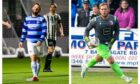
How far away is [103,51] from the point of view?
3.73 metres

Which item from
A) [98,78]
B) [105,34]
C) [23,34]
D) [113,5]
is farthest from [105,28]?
[23,34]

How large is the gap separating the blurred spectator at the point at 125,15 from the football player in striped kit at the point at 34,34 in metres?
0.89

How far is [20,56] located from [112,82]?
1.15 m

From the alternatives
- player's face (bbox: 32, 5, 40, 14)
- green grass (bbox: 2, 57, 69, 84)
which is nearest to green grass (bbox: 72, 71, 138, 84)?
green grass (bbox: 2, 57, 69, 84)

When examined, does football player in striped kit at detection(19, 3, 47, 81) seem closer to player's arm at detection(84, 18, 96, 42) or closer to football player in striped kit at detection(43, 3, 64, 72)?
football player in striped kit at detection(43, 3, 64, 72)

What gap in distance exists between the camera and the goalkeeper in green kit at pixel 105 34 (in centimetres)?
369

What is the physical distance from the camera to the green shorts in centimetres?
372

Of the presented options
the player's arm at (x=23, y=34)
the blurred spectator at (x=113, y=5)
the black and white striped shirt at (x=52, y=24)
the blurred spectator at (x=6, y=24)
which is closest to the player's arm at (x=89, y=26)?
the blurred spectator at (x=113, y=5)

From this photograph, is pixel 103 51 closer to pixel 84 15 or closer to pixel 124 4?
pixel 84 15

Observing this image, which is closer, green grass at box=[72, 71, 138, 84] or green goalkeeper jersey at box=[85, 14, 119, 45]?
green goalkeeper jersey at box=[85, 14, 119, 45]

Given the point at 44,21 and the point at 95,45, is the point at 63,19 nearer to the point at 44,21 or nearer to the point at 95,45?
the point at 44,21

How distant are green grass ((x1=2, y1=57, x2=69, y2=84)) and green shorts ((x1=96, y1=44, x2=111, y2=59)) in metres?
0.41

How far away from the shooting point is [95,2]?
146 inches

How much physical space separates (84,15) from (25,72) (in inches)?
39.1
